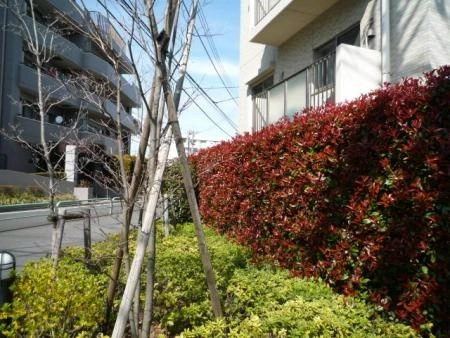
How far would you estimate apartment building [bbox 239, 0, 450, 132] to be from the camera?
604 centimetres

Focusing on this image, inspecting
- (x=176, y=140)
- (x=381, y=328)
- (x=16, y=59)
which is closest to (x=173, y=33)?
(x=176, y=140)

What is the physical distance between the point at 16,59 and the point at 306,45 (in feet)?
64.8

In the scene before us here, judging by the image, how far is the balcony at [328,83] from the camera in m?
6.81

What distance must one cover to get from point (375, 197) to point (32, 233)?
12.9 meters

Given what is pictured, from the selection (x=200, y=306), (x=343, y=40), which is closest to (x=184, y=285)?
(x=200, y=306)

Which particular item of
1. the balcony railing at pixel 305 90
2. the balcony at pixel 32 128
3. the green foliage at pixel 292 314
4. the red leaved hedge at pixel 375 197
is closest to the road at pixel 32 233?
the balcony railing at pixel 305 90

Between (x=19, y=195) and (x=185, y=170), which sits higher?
(x=185, y=170)

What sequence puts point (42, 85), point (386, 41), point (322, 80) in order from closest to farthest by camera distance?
point (386, 41), point (42, 85), point (322, 80)

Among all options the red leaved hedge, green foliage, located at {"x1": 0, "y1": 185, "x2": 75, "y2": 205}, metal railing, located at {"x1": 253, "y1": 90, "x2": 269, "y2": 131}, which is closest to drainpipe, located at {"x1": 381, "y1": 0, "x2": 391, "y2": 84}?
the red leaved hedge

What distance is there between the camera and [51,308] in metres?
3.45

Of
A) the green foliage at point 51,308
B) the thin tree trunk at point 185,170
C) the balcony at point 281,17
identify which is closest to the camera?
the thin tree trunk at point 185,170

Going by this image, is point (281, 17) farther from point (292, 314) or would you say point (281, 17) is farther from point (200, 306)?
point (292, 314)

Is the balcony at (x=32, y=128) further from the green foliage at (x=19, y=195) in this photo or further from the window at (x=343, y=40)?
the window at (x=343, y=40)

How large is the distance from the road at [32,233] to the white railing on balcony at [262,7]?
19.7 feet
